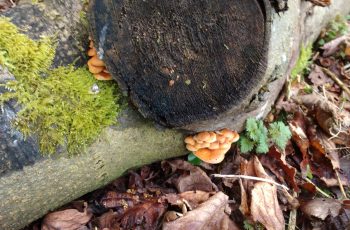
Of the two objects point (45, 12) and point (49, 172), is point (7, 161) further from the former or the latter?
point (45, 12)

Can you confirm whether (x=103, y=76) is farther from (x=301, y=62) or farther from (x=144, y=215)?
(x=301, y=62)

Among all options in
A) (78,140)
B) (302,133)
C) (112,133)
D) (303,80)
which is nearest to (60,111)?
(78,140)

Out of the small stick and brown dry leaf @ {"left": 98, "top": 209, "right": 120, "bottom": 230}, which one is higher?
brown dry leaf @ {"left": 98, "top": 209, "right": 120, "bottom": 230}

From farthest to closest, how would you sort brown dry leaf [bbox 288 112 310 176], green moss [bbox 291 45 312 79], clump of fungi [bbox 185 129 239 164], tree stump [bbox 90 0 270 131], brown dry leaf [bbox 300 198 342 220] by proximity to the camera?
green moss [bbox 291 45 312 79], brown dry leaf [bbox 288 112 310 176], brown dry leaf [bbox 300 198 342 220], clump of fungi [bbox 185 129 239 164], tree stump [bbox 90 0 270 131]

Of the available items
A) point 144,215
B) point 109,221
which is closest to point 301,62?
point 144,215

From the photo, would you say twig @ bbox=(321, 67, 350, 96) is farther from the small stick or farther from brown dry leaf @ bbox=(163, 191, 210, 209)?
brown dry leaf @ bbox=(163, 191, 210, 209)

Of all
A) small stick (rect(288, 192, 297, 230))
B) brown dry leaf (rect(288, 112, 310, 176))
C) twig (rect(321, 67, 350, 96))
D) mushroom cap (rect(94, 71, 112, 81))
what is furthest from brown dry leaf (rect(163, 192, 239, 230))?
twig (rect(321, 67, 350, 96))
